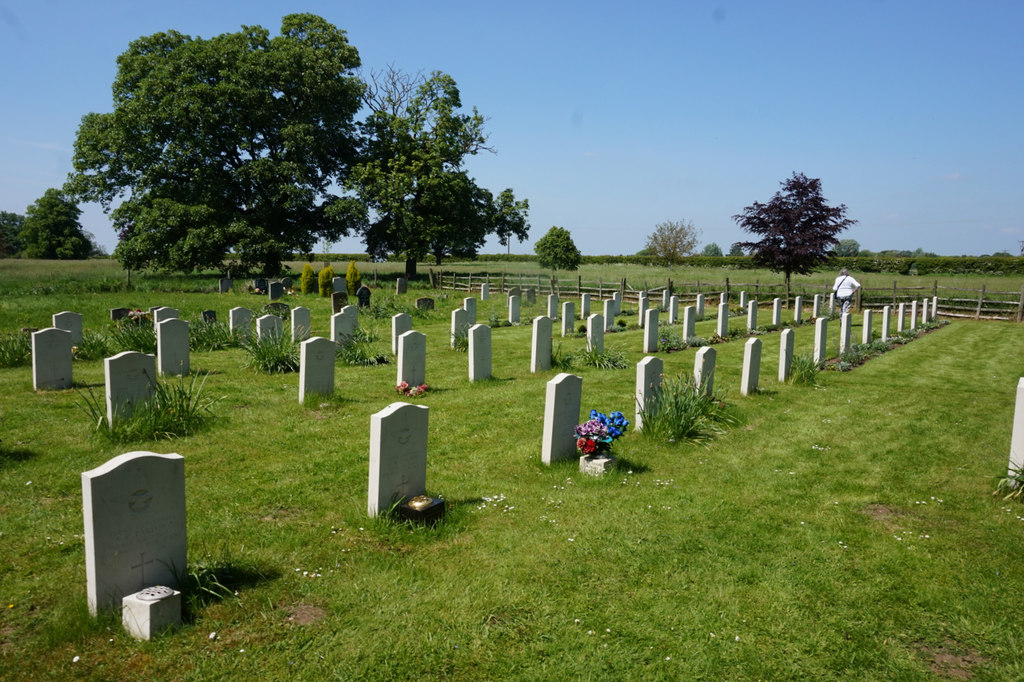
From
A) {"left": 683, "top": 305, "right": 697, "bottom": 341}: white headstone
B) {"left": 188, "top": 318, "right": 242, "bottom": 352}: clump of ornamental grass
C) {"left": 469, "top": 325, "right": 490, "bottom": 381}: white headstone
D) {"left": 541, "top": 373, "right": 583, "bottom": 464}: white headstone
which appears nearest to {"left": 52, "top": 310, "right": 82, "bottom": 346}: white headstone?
{"left": 188, "top": 318, "right": 242, "bottom": 352}: clump of ornamental grass

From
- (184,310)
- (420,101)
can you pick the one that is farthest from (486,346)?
(420,101)

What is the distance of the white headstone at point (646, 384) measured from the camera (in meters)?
8.58

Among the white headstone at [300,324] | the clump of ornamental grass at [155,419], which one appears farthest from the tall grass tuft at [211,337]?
the clump of ornamental grass at [155,419]

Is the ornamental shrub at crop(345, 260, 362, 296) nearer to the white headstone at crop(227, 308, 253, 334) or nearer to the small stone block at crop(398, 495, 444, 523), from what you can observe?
the white headstone at crop(227, 308, 253, 334)

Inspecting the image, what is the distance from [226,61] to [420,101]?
12.5 metres

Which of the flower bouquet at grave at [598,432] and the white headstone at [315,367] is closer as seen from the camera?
the flower bouquet at grave at [598,432]

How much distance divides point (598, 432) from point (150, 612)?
4.57 m

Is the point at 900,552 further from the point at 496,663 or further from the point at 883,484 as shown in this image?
the point at 496,663

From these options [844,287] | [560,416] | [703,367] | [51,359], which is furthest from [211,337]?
[844,287]

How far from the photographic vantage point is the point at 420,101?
43438 millimetres

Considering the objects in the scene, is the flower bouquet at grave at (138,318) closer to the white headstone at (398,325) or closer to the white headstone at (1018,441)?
the white headstone at (398,325)

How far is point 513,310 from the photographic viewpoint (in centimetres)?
2361

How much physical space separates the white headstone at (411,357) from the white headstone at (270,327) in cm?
404

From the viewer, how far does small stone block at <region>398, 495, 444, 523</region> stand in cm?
561
